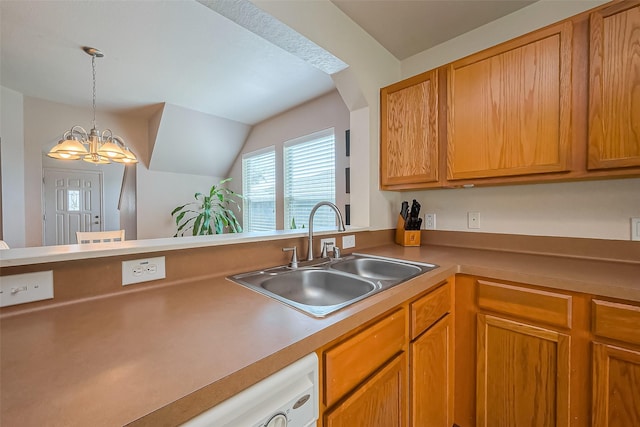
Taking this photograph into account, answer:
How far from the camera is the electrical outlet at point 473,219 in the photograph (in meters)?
1.74

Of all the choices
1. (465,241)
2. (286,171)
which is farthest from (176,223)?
(465,241)

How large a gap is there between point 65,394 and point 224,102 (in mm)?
3322

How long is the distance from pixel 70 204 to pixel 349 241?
6101 mm

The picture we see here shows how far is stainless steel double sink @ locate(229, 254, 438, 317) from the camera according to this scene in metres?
1.06

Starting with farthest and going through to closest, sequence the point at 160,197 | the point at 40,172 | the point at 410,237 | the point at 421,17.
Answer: the point at 160,197 → the point at 40,172 → the point at 410,237 → the point at 421,17

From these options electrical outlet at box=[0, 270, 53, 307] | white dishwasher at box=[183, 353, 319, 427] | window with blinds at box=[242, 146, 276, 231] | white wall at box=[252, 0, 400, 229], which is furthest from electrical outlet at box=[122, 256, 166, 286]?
window with blinds at box=[242, 146, 276, 231]

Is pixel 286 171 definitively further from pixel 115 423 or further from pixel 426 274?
pixel 115 423

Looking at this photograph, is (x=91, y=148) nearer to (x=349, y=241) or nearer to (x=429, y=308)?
(x=349, y=241)

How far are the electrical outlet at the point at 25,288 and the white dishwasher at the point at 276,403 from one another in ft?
2.27

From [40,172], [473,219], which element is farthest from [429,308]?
[40,172]

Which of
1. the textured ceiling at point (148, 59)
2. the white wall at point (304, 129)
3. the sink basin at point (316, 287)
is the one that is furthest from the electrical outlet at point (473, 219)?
the textured ceiling at point (148, 59)

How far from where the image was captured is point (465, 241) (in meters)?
1.78

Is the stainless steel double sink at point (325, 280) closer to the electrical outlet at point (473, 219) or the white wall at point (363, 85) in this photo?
the white wall at point (363, 85)

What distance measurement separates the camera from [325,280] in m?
1.23
